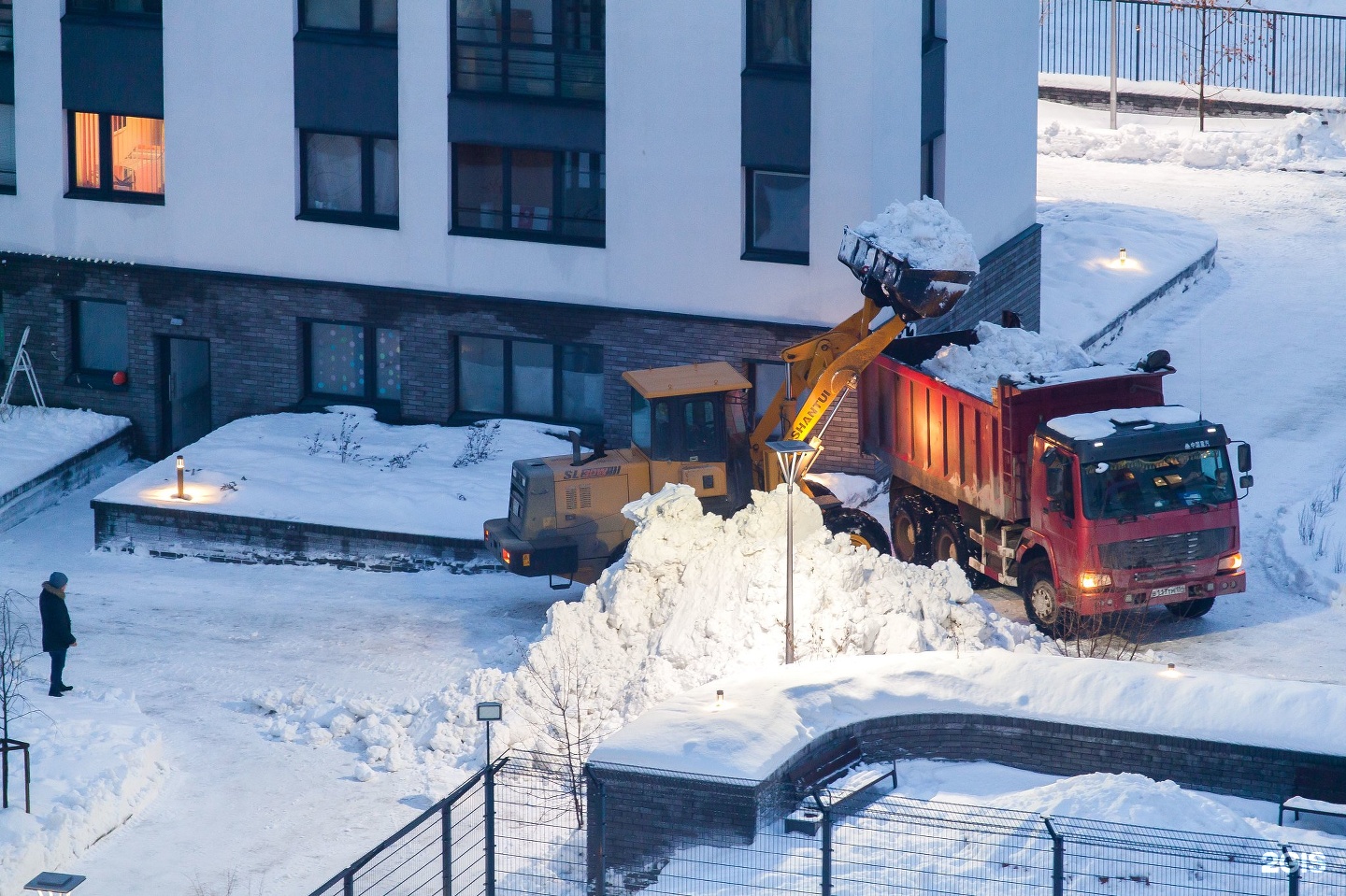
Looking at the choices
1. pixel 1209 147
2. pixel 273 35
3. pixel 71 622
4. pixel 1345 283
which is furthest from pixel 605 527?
pixel 1209 147

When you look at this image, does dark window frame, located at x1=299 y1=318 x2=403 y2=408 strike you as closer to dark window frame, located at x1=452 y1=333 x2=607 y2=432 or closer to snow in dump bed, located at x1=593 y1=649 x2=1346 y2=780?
dark window frame, located at x1=452 y1=333 x2=607 y2=432

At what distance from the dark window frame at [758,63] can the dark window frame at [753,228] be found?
1.34 m

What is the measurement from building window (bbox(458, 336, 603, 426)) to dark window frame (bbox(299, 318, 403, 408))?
112 centimetres

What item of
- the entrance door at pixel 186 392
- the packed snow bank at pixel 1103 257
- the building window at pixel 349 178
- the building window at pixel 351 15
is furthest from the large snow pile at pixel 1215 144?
the entrance door at pixel 186 392

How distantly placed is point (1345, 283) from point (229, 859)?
82.9ft

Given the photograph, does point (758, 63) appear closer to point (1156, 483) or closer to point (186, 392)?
point (1156, 483)

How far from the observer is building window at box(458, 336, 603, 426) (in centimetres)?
3070

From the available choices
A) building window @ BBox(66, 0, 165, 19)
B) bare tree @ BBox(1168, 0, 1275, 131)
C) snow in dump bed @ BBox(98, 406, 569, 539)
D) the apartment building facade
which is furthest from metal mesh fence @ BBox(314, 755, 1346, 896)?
bare tree @ BBox(1168, 0, 1275, 131)

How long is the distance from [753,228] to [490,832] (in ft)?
50.0

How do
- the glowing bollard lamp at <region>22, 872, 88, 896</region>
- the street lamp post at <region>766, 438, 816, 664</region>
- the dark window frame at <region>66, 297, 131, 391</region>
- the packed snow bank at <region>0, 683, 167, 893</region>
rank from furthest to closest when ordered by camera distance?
the dark window frame at <region>66, 297, 131, 391</region> → the street lamp post at <region>766, 438, 816, 664</region> → the packed snow bank at <region>0, 683, 167, 893</region> → the glowing bollard lamp at <region>22, 872, 88, 896</region>

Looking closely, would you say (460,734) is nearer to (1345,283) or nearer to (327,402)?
(327,402)

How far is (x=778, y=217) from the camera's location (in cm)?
2912

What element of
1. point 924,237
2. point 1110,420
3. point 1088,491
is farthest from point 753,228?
point 1088,491

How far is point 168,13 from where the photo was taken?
31.1m
